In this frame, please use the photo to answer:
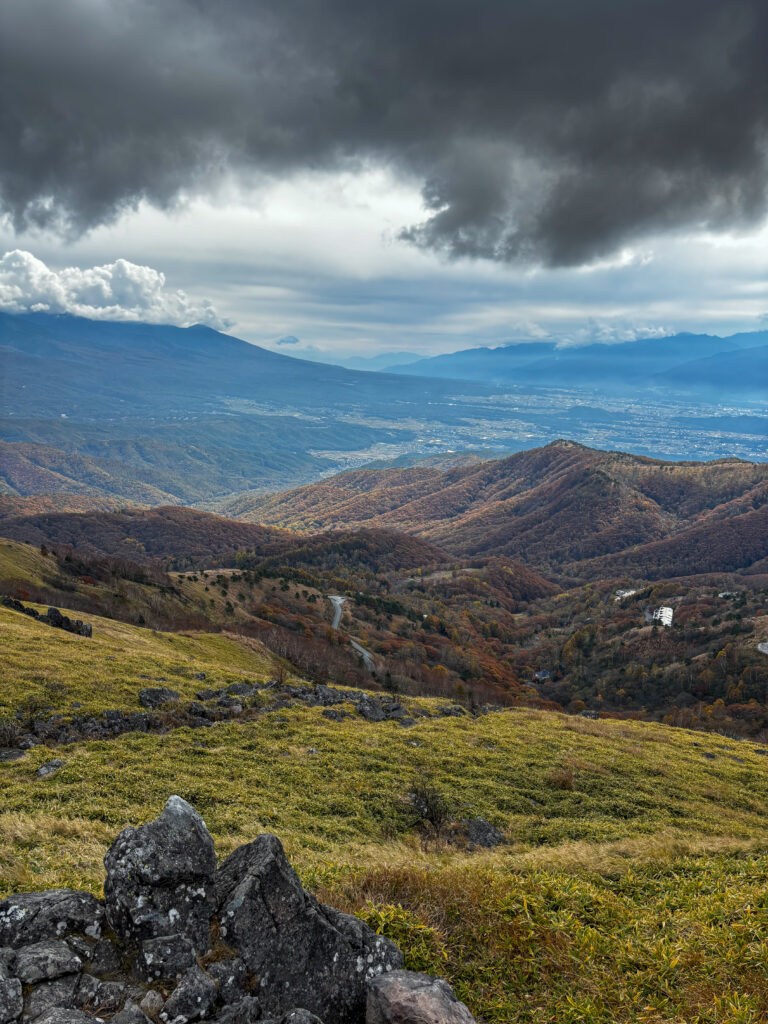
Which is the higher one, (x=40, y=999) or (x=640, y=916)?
(x=40, y=999)

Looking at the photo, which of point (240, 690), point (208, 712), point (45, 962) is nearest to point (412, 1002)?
point (45, 962)

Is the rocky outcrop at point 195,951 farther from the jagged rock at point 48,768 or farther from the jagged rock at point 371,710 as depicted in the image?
the jagged rock at point 371,710

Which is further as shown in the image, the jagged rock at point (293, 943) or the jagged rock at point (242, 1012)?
the jagged rock at point (293, 943)

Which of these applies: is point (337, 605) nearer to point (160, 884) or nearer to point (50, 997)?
point (160, 884)

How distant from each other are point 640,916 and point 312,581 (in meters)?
146

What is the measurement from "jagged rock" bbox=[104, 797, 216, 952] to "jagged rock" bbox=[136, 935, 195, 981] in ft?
0.96

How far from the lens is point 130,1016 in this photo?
594 cm

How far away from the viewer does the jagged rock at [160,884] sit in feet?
23.9

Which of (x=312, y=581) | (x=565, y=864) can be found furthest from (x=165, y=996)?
(x=312, y=581)

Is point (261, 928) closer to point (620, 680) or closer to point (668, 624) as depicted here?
point (620, 680)

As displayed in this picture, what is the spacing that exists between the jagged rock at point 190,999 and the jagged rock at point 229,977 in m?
0.21

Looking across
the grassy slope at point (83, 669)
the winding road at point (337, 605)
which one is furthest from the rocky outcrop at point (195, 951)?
the winding road at point (337, 605)

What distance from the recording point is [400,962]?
7879 millimetres

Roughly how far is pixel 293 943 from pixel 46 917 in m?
3.45
